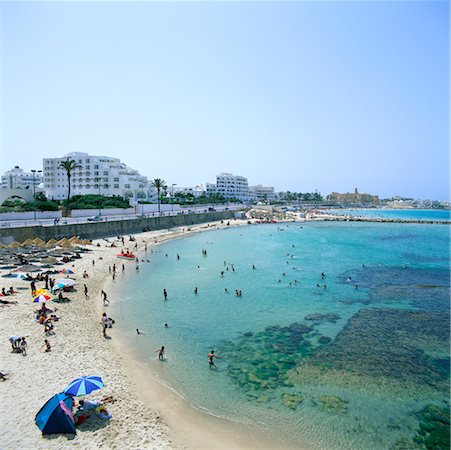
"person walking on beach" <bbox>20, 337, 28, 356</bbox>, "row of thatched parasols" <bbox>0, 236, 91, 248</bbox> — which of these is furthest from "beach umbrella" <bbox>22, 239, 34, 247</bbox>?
"person walking on beach" <bbox>20, 337, 28, 356</bbox>

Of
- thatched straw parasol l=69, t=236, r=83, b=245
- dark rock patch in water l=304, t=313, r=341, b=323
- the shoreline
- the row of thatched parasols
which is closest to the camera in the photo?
the shoreline

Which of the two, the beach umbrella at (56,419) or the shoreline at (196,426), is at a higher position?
the beach umbrella at (56,419)

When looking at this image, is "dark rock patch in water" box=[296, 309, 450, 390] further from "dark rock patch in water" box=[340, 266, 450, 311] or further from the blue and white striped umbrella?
the blue and white striped umbrella

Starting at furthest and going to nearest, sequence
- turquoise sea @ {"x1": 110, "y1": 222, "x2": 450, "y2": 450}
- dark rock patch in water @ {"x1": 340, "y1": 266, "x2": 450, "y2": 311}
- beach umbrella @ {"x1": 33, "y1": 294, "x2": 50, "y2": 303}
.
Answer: dark rock patch in water @ {"x1": 340, "y1": 266, "x2": 450, "y2": 311} → beach umbrella @ {"x1": 33, "y1": 294, "x2": 50, "y2": 303} → turquoise sea @ {"x1": 110, "y1": 222, "x2": 450, "y2": 450}

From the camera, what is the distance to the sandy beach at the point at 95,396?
9859 millimetres

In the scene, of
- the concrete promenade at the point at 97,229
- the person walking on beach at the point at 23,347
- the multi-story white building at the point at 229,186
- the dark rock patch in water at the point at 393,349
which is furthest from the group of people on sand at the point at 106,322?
the multi-story white building at the point at 229,186

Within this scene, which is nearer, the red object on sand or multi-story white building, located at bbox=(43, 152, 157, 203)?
the red object on sand

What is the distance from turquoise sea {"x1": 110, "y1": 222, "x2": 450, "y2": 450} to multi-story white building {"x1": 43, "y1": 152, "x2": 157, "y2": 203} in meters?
60.7

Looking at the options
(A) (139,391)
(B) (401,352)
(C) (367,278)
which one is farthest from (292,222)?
(A) (139,391)

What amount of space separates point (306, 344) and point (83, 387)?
11.2m

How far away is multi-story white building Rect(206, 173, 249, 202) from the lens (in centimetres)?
15925

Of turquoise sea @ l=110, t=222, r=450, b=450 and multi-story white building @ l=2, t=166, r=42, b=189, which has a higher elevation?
multi-story white building @ l=2, t=166, r=42, b=189

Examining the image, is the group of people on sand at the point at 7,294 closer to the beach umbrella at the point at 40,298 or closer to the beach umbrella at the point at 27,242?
the beach umbrella at the point at 40,298

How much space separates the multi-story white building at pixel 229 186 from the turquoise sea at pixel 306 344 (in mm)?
122773
